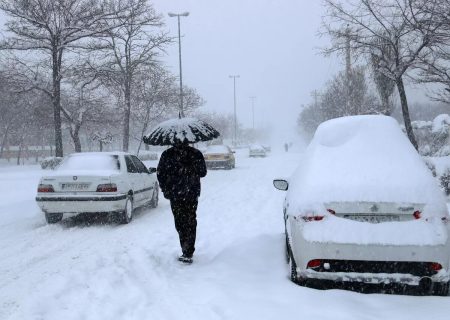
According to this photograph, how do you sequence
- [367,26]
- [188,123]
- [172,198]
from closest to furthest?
[172,198]
[188,123]
[367,26]

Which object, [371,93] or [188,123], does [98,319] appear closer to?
[188,123]

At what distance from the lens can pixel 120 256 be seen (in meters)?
6.55

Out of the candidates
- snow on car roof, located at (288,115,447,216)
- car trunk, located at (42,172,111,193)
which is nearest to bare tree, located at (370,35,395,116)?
car trunk, located at (42,172,111,193)

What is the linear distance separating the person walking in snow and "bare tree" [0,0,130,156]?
578 inches

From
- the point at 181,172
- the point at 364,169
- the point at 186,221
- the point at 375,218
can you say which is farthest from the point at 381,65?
the point at 375,218

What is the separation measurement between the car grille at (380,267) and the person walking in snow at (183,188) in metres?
2.19

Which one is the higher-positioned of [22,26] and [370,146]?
[22,26]

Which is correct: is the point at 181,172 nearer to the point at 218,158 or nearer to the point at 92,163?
the point at 92,163

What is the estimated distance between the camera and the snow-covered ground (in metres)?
4.22

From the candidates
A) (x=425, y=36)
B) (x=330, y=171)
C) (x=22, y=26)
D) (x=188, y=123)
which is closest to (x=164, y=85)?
(x=22, y=26)

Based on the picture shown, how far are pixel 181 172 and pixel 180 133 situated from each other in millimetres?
570

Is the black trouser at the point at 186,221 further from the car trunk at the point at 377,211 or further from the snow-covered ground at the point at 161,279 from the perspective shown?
the car trunk at the point at 377,211

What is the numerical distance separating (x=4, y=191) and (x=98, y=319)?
1337 cm

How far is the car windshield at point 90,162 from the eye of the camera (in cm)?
958
